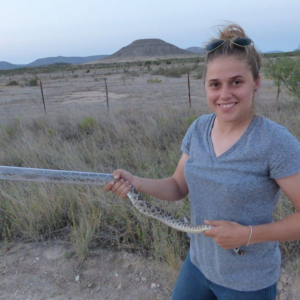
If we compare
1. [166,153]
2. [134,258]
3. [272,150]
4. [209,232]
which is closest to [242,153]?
[272,150]

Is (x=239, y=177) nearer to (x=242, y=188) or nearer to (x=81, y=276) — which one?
(x=242, y=188)

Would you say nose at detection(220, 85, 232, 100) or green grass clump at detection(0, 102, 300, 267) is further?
green grass clump at detection(0, 102, 300, 267)

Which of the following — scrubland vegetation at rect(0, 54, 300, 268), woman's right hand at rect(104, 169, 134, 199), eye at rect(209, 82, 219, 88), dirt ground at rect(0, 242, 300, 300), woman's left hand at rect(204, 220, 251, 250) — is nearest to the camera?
woman's left hand at rect(204, 220, 251, 250)

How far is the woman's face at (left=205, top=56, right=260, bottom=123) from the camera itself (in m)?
1.48

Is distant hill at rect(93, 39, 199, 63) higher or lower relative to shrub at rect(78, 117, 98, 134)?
higher

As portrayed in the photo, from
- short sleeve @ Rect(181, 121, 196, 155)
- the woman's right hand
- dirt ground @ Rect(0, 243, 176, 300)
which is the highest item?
short sleeve @ Rect(181, 121, 196, 155)

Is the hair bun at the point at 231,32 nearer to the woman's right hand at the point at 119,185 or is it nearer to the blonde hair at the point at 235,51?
the blonde hair at the point at 235,51

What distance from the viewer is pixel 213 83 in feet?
5.15

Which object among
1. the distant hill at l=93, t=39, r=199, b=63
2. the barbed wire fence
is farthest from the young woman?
the distant hill at l=93, t=39, r=199, b=63

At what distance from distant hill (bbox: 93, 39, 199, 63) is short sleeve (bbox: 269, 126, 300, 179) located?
6070 inches

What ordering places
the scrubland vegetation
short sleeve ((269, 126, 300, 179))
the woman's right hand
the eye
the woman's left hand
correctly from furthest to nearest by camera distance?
1. the scrubland vegetation
2. the woman's right hand
3. the eye
4. the woman's left hand
5. short sleeve ((269, 126, 300, 179))

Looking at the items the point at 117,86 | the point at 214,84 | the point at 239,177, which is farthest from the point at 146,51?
the point at 239,177

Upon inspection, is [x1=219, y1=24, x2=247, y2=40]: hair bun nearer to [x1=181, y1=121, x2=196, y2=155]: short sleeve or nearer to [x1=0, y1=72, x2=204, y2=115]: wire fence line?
[x1=181, y1=121, x2=196, y2=155]: short sleeve

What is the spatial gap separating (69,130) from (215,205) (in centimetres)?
732
